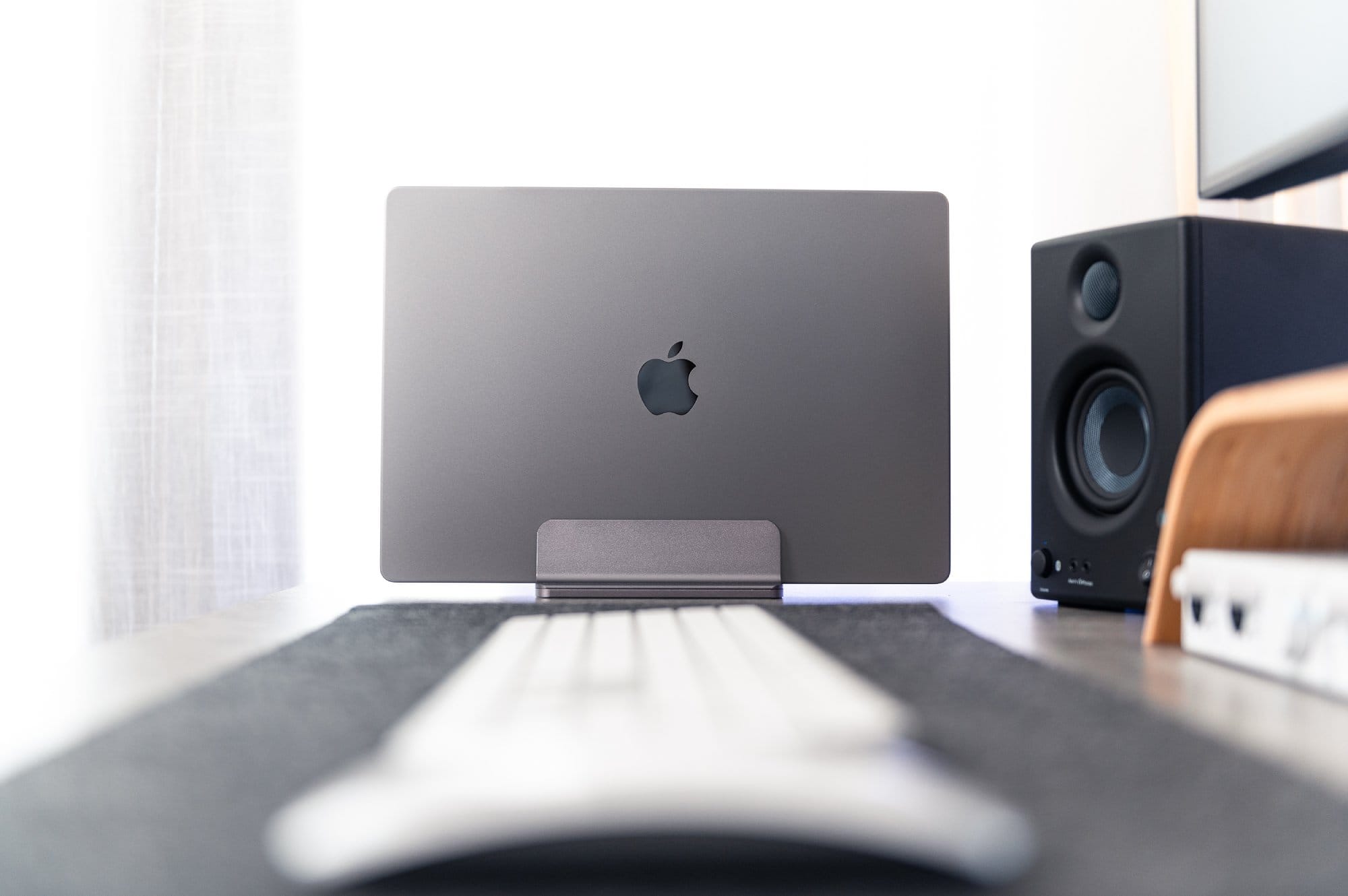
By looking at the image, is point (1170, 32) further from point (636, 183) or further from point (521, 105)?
point (521, 105)

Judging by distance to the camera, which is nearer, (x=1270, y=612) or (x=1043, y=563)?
(x=1270, y=612)

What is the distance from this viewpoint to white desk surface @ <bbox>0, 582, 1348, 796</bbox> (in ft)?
1.29

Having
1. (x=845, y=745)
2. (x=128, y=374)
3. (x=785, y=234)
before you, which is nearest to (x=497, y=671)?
(x=845, y=745)

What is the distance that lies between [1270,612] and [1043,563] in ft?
1.33

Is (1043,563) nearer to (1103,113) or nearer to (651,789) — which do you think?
(651,789)

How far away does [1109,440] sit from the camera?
0.92 meters

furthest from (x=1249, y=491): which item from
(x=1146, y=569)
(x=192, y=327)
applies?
(x=192, y=327)

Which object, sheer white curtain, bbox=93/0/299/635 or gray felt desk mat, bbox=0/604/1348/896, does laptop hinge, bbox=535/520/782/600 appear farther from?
sheer white curtain, bbox=93/0/299/635

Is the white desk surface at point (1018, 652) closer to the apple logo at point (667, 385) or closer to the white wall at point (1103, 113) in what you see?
the apple logo at point (667, 385)

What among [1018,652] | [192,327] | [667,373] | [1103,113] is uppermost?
[1103,113]

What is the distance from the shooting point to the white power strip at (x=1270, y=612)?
482mm

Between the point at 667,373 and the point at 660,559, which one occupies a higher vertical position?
the point at 667,373

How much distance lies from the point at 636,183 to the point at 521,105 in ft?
0.85

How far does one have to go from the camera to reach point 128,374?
67.3 inches
